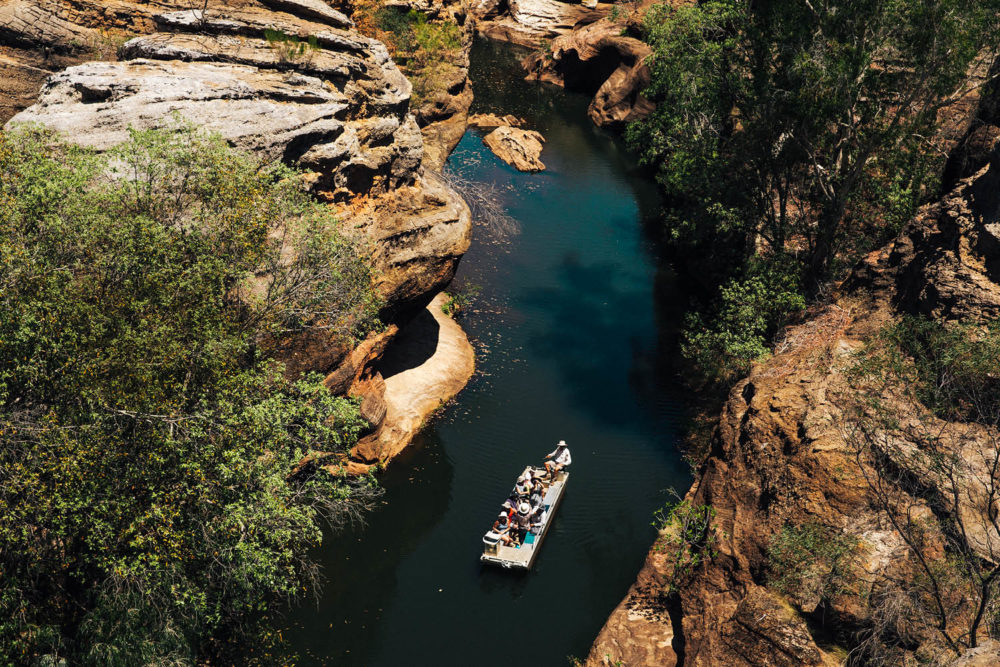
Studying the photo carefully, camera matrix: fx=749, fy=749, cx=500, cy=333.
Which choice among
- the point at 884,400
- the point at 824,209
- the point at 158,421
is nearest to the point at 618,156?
the point at 824,209

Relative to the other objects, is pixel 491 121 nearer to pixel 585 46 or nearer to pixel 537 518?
pixel 585 46

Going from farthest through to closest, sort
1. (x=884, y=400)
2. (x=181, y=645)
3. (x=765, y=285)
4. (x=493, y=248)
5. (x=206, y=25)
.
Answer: (x=493, y=248) < (x=765, y=285) < (x=206, y=25) < (x=884, y=400) < (x=181, y=645)

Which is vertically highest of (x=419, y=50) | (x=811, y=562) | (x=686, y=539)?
(x=419, y=50)

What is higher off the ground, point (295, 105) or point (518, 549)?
point (295, 105)

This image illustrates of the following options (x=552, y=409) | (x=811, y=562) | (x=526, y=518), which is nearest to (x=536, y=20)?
(x=552, y=409)

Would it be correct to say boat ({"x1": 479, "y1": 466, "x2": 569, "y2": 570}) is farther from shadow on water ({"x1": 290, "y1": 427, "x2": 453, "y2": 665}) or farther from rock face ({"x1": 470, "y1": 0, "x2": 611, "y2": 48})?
rock face ({"x1": 470, "y1": 0, "x2": 611, "y2": 48})

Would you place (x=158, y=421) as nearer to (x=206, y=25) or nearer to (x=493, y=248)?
(x=206, y=25)

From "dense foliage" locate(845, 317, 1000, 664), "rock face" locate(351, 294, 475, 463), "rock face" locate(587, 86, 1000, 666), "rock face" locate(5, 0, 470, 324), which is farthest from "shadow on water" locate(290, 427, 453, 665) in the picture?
"dense foliage" locate(845, 317, 1000, 664)
